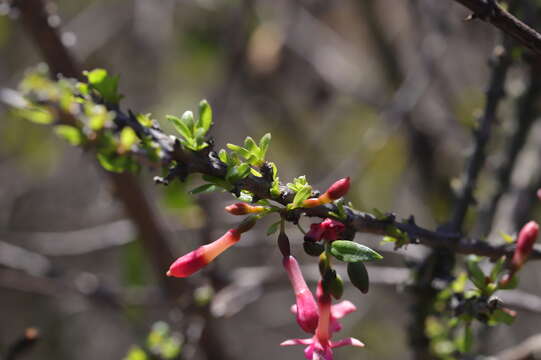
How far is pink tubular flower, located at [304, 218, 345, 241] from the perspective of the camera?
0.93 meters

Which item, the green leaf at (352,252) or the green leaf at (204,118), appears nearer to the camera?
the green leaf at (352,252)

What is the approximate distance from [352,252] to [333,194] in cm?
9

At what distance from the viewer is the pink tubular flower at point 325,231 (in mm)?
932

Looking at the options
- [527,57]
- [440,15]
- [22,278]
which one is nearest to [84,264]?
[22,278]

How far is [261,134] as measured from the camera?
426 cm

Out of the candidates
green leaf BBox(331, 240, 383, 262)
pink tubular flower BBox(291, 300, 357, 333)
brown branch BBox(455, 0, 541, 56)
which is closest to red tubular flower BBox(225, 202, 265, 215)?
green leaf BBox(331, 240, 383, 262)

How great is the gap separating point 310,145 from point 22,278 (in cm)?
187

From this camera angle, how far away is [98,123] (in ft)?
3.34

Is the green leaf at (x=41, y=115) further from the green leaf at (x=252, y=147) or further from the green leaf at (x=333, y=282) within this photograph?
the green leaf at (x=333, y=282)

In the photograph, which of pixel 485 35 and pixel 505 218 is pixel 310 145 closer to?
pixel 485 35

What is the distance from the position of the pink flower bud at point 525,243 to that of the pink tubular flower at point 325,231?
1.06 feet

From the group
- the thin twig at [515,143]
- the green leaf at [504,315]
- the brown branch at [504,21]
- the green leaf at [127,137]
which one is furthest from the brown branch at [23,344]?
the thin twig at [515,143]

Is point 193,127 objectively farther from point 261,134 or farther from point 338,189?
point 261,134

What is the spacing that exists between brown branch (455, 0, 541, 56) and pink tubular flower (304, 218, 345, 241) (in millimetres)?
372
